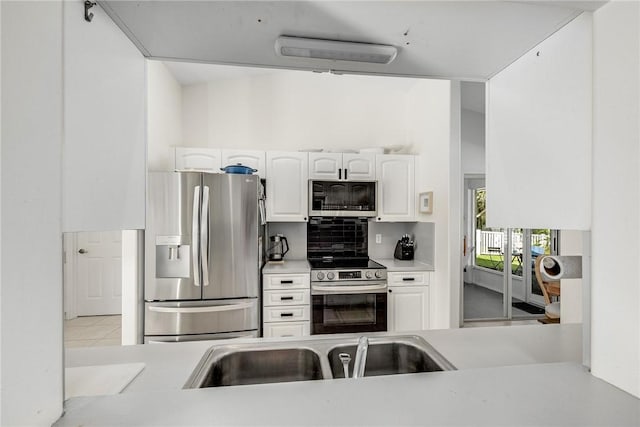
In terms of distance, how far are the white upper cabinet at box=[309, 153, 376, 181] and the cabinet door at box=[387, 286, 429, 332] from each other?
3.86 ft

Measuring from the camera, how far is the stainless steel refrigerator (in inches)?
96.2

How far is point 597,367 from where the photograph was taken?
2.54 feet

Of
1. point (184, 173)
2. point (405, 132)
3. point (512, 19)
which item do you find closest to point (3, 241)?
point (512, 19)

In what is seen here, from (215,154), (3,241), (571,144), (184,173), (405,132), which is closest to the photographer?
(3,241)

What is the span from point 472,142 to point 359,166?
258 centimetres

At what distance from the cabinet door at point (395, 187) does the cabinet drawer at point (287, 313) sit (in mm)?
1222

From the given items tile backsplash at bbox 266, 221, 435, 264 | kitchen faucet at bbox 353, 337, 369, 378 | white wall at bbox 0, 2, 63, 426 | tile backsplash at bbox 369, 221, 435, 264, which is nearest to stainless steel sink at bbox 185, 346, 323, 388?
kitchen faucet at bbox 353, 337, 369, 378

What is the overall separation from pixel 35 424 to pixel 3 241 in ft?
1.15

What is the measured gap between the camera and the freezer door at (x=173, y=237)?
8.00ft

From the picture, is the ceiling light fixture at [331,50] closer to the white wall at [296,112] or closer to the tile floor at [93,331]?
the white wall at [296,112]

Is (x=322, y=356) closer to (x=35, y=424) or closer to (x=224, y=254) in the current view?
(x=35, y=424)

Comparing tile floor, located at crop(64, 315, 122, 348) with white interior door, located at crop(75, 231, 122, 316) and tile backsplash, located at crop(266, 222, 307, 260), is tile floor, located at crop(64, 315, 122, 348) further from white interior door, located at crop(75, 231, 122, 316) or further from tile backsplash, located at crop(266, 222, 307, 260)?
tile backsplash, located at crop(266, 222, 307, 260)

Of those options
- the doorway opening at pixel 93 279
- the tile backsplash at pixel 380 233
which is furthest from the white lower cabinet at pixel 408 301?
the doorway opening at pixel 93 279

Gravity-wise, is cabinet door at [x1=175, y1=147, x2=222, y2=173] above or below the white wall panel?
above
